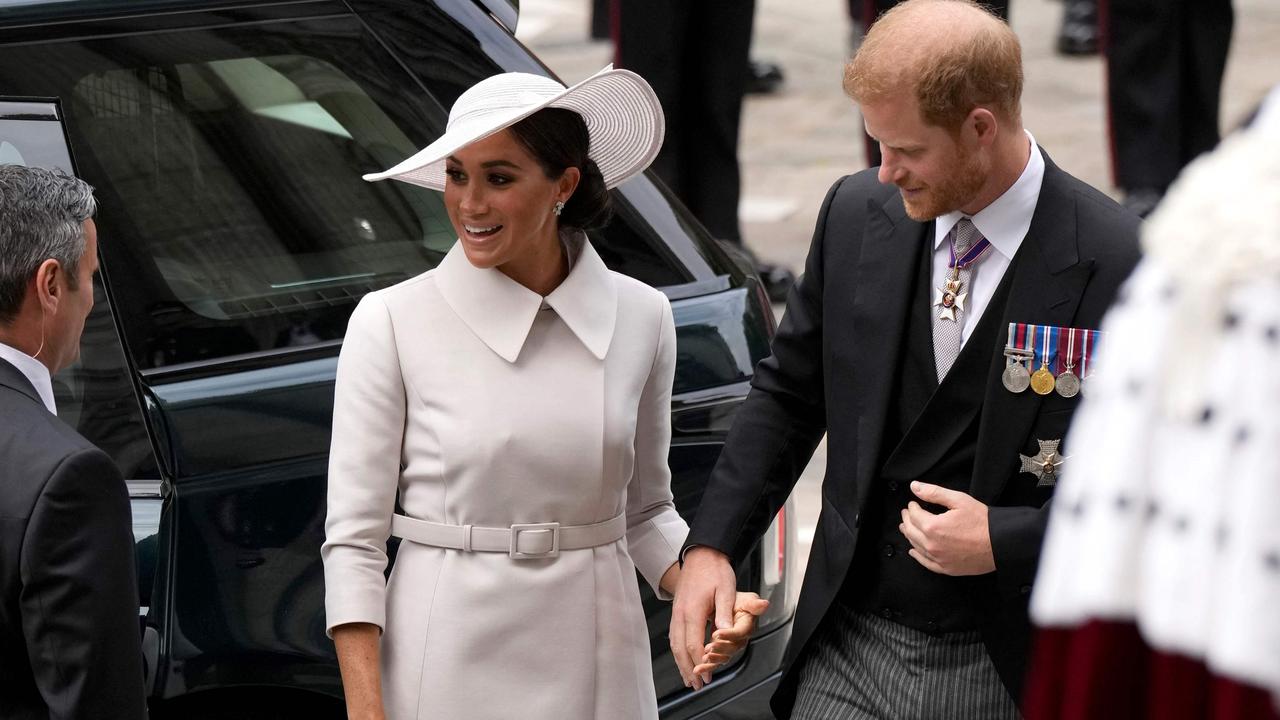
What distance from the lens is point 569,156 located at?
9.34ft

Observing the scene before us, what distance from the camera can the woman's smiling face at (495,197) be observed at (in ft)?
8.94

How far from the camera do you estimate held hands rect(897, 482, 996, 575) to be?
8.02 feet

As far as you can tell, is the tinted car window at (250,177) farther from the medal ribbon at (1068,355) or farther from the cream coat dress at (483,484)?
the medal ribbon at (1068,355)

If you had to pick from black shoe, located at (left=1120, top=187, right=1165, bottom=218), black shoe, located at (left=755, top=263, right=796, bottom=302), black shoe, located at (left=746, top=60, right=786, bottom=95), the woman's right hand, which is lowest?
black shoe, located at (left=746, top=60, right=786, bottom=95)

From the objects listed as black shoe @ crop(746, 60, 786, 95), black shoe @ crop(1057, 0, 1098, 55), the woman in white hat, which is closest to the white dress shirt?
the woman in white hat

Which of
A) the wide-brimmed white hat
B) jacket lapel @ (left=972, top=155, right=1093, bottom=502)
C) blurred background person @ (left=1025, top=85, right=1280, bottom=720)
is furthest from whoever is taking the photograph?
the wide-brimmed white hat

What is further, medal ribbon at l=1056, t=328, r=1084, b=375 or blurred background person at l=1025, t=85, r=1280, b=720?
medal ribbon at l=1056, t=328, r=1084, b=375

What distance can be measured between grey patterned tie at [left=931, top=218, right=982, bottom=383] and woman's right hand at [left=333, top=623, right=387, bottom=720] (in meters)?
0.91

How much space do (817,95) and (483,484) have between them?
8.82m

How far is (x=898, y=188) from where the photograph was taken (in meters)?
2.74

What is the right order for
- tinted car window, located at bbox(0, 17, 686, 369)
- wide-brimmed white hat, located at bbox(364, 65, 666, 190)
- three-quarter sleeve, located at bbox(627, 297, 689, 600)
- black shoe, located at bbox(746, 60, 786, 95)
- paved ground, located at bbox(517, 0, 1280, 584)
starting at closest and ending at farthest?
wide-brimmed white hat, located at bbox(364, 65, 666, 190)
three-quarter sleeve, located at bbox(627, 297, 689, 600)
tinted car window, located at bbox(0, 17, 686, 369)
paved ground, located at bbox(517, 0, 1280, 584)
black shoe, located at bbox(746, 60, 786, 95)

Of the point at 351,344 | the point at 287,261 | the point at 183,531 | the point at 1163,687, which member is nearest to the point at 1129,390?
the point at 1163,687

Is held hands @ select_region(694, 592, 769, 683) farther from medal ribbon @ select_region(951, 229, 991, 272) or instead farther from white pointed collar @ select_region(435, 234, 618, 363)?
medal ribbon @ select_region(951, 229, 991, 272)

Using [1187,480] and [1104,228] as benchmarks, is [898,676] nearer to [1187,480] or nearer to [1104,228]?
[1104,228]
